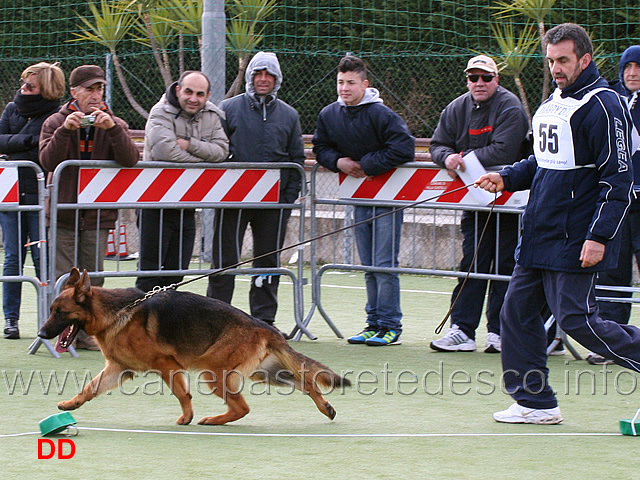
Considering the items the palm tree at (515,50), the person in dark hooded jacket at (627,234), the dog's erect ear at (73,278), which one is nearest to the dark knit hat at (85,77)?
the dog's erect ear at (73,278)

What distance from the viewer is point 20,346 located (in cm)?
811

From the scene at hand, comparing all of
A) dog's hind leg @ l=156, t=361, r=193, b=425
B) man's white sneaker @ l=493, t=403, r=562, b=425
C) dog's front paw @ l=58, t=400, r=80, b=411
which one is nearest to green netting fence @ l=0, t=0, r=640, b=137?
man's white sneaker @ l=493, t=403, r=562, b=425

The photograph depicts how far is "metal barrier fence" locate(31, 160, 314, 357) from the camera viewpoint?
7.80 m

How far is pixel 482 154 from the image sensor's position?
7.98 metres

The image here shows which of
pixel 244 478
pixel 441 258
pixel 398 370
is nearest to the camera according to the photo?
pixel 244 478

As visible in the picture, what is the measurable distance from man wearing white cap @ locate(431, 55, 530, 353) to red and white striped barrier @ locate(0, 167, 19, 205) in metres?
3.07

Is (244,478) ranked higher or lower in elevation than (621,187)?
lower

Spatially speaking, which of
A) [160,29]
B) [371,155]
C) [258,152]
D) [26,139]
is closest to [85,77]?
[26,139]

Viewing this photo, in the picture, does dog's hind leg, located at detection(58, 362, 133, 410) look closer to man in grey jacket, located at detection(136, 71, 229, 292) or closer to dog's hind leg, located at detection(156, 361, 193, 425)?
dog's hind leg, located at detection(156, 361, 193, 425)

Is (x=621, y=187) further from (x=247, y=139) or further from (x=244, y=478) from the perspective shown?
(x=247, y=139)

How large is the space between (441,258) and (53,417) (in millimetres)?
7375

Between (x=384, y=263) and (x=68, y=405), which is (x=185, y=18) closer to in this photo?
(x=384, y=263)

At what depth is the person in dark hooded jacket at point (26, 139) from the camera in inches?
322

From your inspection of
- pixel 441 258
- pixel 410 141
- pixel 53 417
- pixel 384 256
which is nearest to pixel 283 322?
pixel 384 256
